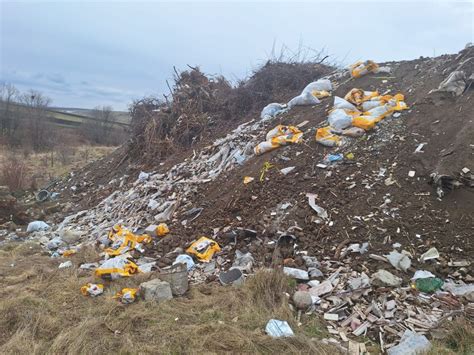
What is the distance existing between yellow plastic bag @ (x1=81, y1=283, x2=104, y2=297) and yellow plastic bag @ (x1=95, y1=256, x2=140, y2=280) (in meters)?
0.22

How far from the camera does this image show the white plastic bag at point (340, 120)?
5.38m

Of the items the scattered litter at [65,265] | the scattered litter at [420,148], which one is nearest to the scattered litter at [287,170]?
the scattered litter at [420,148]

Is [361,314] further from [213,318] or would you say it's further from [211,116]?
[211,116]

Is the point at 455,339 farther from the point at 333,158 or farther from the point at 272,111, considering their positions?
the point at 272,111

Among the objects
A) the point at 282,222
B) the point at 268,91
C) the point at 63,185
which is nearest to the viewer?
the point at 282,222

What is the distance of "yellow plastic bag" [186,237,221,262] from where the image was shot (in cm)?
412

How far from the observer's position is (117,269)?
12.8 ft

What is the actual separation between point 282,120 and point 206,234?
2.98 m

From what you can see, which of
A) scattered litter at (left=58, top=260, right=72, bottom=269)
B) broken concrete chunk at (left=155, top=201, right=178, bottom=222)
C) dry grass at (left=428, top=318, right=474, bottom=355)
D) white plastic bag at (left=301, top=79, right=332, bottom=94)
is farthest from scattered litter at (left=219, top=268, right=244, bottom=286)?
white plastic bag at (left=301, top=79, right=332, bottom=94)

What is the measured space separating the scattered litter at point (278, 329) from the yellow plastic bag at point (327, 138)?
2.94 m

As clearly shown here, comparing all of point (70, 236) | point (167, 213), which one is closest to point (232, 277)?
point (167, 213)

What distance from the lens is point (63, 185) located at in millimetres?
10102

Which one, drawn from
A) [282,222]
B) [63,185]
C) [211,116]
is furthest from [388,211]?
[63,185]

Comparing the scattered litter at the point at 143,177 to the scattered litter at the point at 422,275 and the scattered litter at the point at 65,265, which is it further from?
the scattered litter at the point at 422,275
